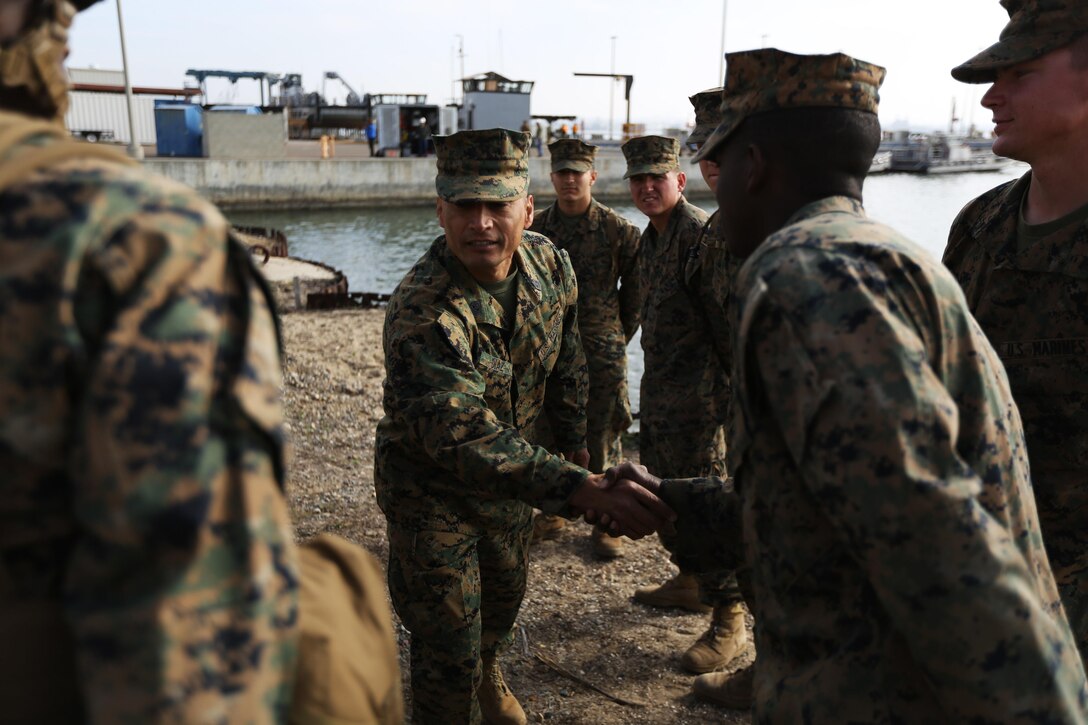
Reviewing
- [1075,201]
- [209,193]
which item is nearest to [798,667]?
[1075,201]

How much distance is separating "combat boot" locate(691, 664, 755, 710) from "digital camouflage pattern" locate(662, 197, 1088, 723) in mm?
2464

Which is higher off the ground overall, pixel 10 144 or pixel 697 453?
pixel 10 144

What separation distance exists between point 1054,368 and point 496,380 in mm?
2012

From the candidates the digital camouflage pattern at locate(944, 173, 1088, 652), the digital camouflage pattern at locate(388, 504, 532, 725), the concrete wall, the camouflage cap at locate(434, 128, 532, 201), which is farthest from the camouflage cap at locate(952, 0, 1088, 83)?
the concrete wall

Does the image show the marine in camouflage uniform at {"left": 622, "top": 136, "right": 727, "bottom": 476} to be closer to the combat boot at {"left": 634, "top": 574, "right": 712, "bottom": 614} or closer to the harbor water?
the combat boot at {"left": 634, "top": 574, "right": 712, "bottom": 614}

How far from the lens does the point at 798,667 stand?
1944 mm

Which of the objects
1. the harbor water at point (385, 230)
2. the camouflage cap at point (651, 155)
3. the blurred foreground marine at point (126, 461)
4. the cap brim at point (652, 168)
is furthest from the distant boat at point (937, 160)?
the blurred foreground marine at point (126, 461)

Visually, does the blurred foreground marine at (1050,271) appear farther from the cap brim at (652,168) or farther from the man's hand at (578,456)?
the cap brim at (652,168)

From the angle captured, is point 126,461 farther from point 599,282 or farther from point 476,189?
point 599,282

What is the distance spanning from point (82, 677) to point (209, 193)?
34900mm

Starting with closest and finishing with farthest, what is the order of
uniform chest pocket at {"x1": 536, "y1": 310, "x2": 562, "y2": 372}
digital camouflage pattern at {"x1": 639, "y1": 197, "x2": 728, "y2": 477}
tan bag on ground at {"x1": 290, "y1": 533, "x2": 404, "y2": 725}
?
tan bag on ground at {"x1": 290, "y1": 533, "x2": 404, "y2": 725} → uniform chest pocket at {"x1": 536, "y1": 310, "x2": 562, "y2": 372} → digital camouflage pattern at {"x1": 639, "y1": 197, "x2": 728, "y2": 477}

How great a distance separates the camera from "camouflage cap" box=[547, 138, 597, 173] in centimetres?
747

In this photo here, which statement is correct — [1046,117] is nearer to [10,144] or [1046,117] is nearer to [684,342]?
[684,342]

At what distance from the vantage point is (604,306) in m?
7.32
